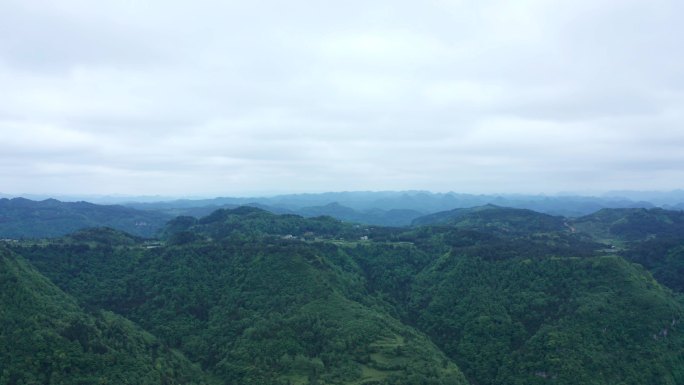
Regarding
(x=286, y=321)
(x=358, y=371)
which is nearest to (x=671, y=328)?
(x=358, y=371)

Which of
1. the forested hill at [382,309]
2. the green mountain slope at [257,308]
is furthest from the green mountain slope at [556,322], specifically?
the green mountain slope at [257,308]

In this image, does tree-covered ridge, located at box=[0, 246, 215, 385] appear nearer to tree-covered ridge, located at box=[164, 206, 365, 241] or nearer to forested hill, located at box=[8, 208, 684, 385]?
forested hill, located at box=[8, 208, 684, 385]

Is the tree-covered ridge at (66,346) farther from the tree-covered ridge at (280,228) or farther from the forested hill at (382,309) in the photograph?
the tree-covered ridge at (280,228)

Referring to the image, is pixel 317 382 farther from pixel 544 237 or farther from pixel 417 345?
pixel 544 237

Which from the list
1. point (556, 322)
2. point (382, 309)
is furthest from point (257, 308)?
point (556, 322)

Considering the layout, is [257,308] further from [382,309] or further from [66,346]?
[66,346]

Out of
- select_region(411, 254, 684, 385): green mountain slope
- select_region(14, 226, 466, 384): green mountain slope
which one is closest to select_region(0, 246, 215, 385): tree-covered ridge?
select_region(14, 226, 466, 384): green mountain slope
